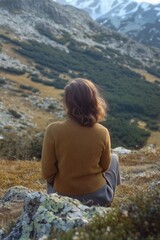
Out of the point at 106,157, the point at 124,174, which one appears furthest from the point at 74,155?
the point at 124,174

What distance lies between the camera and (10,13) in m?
119

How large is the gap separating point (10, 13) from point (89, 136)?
119 m

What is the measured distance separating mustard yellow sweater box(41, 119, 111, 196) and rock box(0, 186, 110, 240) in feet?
2.43

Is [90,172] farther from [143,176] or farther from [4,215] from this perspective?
[143,176]

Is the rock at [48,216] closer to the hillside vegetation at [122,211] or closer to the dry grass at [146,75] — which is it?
the hillside vegetation at [122,211]

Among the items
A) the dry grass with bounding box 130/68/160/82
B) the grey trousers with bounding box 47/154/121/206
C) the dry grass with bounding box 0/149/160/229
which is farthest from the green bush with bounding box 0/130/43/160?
the dry grass with bounding box 130/68/160/82

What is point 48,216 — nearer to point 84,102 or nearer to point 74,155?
point 74,155

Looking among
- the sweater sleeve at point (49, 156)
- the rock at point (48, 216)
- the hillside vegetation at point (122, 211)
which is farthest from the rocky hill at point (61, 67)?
the rock at point (48, 216)

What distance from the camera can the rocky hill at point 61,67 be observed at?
61594 mm

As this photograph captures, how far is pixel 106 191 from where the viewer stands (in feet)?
18.5

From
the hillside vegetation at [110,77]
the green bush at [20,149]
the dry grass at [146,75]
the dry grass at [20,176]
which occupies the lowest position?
the dry grass at [146,75]

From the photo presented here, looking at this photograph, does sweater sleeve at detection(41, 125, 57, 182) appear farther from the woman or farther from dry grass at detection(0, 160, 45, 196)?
dry grass at detection(0, 160, 45, 196)

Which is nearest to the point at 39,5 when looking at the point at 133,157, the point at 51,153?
the point at 133,157

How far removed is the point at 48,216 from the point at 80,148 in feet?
3.98
